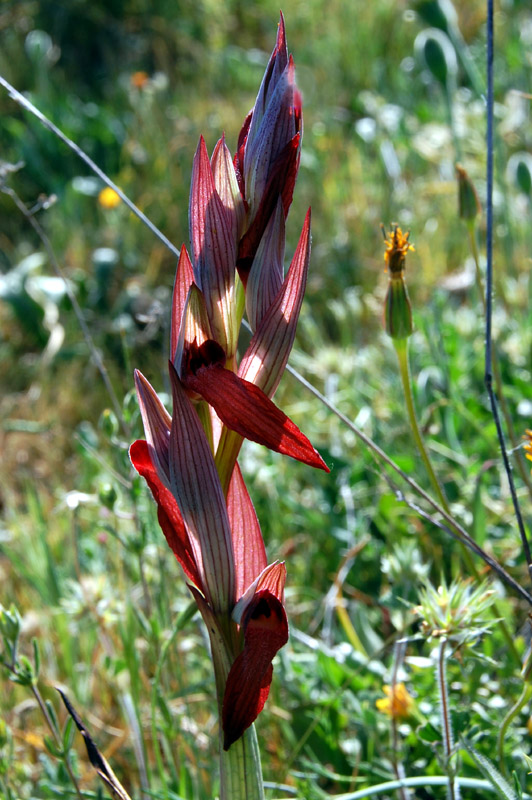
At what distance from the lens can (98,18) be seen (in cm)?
448

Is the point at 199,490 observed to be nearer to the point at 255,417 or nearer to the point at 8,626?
the point at 255,417

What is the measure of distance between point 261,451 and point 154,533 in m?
0.51

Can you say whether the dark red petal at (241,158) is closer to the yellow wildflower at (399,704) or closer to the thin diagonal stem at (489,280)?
the thin diagonal stem at (489,280)

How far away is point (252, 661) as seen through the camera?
27.6 inches

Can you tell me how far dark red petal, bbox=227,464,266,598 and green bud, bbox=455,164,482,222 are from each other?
64 cm

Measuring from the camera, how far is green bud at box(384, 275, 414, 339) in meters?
0.98

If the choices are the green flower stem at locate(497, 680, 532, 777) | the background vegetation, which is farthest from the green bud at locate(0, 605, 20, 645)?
the green flower stem at locate(497, 680, 532, 777)

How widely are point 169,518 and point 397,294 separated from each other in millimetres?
412

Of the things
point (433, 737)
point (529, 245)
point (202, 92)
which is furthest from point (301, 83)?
point (433, 737)

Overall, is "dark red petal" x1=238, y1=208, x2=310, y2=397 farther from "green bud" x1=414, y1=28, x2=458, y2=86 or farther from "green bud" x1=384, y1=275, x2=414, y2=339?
"green bud" x1=414, y1=28, x2=458, y2=86

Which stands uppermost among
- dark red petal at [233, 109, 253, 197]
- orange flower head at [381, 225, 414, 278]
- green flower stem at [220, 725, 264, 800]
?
orange flower head at [381, 225, 414, 278]

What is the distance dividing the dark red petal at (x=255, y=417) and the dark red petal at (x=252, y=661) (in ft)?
0.46

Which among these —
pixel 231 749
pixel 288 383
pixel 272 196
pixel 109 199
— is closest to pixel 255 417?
pixel 272 196

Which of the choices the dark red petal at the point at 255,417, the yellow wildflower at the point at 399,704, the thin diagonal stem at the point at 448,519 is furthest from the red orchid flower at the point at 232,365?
the yellow wildflower at the point at 399,704
